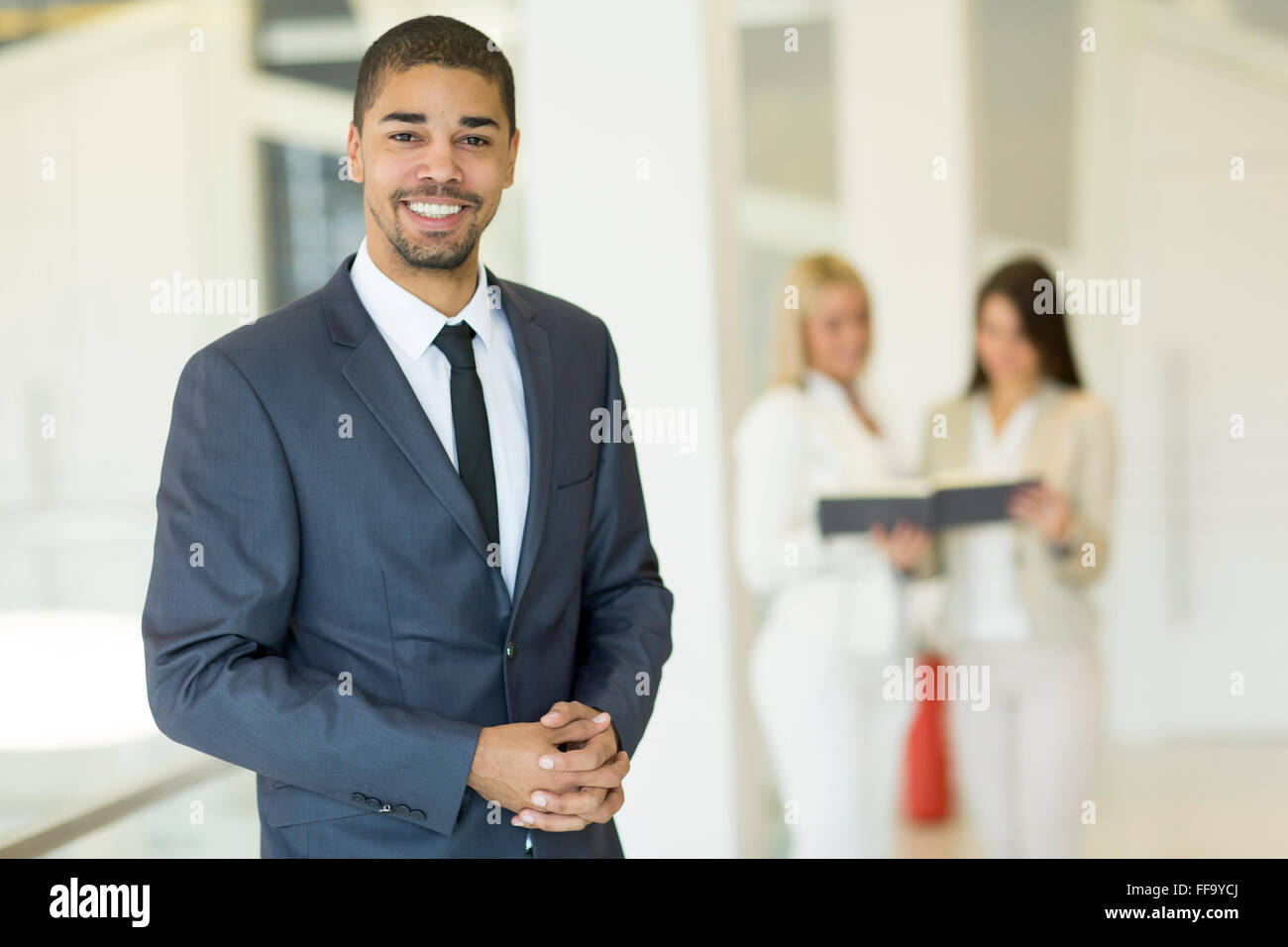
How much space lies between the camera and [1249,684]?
199 inches

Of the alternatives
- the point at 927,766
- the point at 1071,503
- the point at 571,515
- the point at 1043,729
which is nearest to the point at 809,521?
the point at 1071,503

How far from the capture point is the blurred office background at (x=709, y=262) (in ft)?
10.2

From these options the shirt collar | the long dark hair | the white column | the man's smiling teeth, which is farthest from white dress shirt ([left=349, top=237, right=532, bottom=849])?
the white column

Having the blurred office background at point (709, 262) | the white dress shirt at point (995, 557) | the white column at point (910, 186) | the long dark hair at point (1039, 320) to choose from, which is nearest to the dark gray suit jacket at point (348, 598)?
the blurred office background at point (709, 262)

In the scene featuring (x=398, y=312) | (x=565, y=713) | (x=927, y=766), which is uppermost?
(x=398, y=312)

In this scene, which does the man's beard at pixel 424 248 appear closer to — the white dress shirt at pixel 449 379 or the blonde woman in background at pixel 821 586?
the white dress shirt at pixel 449 379

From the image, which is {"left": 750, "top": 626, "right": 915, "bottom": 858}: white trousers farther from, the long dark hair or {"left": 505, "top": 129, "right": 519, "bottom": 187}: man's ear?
{"left": 505, "top": 129, "right": 519, "bottom": 187}: man's ear

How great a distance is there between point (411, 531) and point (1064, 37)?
176 inches

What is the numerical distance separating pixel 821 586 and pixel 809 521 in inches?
7.0

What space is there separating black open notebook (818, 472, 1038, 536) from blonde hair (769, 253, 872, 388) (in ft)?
1.17

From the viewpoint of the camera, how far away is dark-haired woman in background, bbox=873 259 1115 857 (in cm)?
312

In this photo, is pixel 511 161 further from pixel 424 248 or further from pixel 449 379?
pixel 449 379

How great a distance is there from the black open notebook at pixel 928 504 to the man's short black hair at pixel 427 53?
6.57 feet

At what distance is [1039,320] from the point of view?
10.8ft
